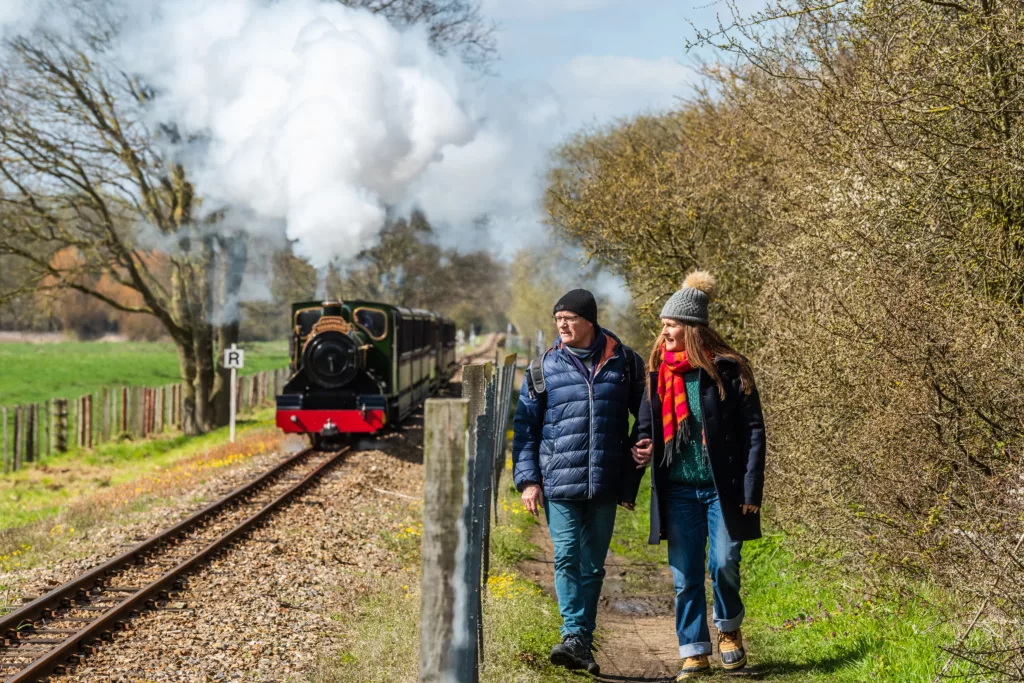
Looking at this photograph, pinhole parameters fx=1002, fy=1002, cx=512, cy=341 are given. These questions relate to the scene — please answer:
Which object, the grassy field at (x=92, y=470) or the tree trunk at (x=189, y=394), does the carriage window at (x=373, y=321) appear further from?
the tree trunk at (x=189, y=394)

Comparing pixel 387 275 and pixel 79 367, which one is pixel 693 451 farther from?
pixel 79 367

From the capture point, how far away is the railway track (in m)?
6.19

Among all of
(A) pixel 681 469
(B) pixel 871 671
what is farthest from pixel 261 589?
(B) pixel 871 671

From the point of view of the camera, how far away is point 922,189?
643 centimetres

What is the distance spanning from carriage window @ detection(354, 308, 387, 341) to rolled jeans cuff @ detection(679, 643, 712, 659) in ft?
44.3

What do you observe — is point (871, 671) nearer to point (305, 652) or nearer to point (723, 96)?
point (305, 652)

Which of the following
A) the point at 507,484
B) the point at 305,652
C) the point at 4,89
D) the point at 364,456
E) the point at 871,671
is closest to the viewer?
the point at 871,671

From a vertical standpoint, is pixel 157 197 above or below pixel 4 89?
below

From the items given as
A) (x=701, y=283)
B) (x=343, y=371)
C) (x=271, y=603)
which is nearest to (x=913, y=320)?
(x=701, y=283)

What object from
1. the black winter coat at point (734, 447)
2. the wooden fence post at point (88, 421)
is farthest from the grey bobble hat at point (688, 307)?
the wooden fence post at point (88, 421)

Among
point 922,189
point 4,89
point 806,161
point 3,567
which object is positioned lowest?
point 3,567

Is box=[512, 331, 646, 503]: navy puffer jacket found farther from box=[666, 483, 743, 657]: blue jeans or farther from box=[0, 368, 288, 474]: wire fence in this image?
box=[0, 368, 288, 474]: wire fence

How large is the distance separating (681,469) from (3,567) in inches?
267

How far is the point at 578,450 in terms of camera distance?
5.16m
